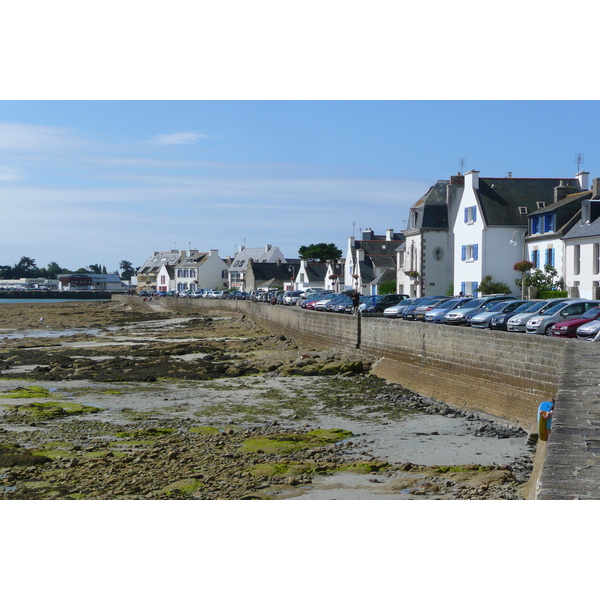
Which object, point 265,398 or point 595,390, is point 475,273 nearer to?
point 265,398

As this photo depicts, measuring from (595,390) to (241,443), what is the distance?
669 centimetres

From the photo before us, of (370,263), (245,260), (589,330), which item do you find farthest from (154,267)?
(589,330)

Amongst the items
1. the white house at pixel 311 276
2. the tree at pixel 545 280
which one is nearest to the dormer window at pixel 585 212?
the tree at pixel 545 280

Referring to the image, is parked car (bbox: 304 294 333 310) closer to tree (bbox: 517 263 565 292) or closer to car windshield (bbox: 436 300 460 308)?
tree (bbox: 517 263 565 292)

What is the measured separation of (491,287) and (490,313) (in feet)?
54.1

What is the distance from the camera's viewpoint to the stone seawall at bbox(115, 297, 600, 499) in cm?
757

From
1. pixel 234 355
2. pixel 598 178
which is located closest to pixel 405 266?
pixel 598 178

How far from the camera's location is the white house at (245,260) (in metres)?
115

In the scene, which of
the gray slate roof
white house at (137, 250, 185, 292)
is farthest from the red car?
white house at (137, 250, 185, 292)

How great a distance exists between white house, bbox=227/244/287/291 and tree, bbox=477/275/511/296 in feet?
228

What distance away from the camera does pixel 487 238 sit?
147 feet

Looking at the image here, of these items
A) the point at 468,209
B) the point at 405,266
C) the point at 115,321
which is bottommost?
the point at 115,321

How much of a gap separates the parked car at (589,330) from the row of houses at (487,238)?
14184 mm

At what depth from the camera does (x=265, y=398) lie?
20891 millimetres
